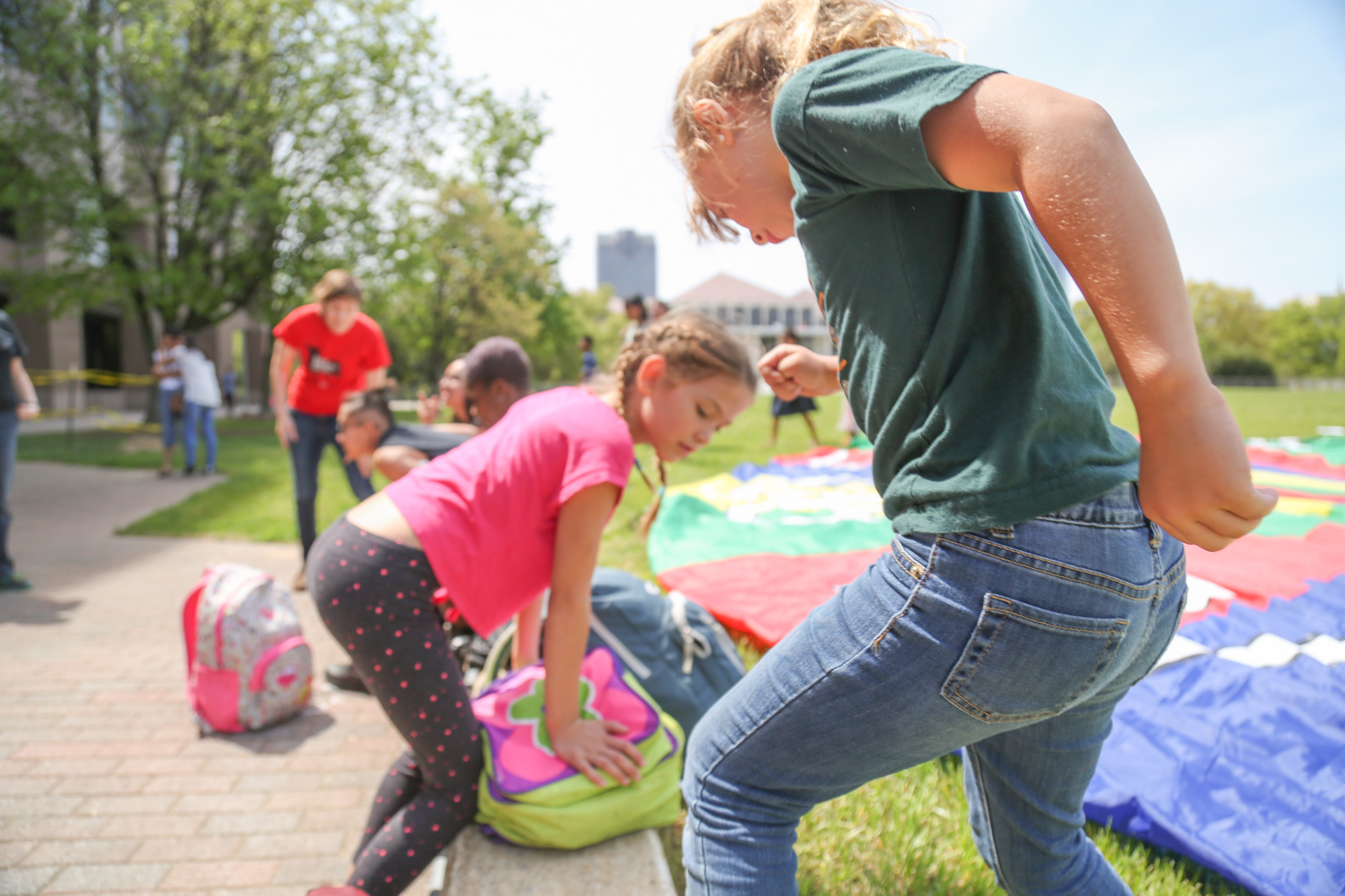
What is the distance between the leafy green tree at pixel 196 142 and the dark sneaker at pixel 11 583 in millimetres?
12653

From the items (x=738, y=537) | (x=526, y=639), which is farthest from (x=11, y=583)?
(x=738, y=537)

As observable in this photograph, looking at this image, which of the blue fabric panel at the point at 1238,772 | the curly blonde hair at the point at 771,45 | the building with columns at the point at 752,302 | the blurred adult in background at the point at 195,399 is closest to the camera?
the curly blonde hair at the point at 771,45

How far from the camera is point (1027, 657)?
0.97 meters

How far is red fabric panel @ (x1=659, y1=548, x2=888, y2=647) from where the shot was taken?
10.9ft

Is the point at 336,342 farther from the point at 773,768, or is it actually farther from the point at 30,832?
the point at 773,768

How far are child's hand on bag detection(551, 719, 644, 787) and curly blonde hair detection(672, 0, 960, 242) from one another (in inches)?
54.0

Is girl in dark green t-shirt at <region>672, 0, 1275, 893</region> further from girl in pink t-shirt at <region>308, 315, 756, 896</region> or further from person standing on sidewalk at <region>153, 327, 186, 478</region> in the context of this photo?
person standing on sidewalk at <region>153, 327, 186, 478</region>

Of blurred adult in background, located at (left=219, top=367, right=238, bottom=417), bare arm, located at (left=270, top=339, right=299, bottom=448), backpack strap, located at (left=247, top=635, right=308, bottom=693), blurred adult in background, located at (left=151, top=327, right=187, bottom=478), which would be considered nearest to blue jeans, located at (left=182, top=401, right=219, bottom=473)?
blurred adult in background, located at (left=151, top=327, right=187, bottom=478)

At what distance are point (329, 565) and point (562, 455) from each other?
2.01 ft

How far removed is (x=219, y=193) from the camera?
54.0 ft

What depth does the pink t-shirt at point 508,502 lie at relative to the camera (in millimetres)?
1892

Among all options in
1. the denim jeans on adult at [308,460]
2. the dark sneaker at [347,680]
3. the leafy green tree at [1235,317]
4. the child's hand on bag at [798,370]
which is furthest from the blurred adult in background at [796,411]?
the leafy green tree at [1235,317]

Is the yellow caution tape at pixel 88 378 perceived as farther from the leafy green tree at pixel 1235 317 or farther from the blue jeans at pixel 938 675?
the leafy green tree at pixel 1235 317

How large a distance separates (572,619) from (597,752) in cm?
38
